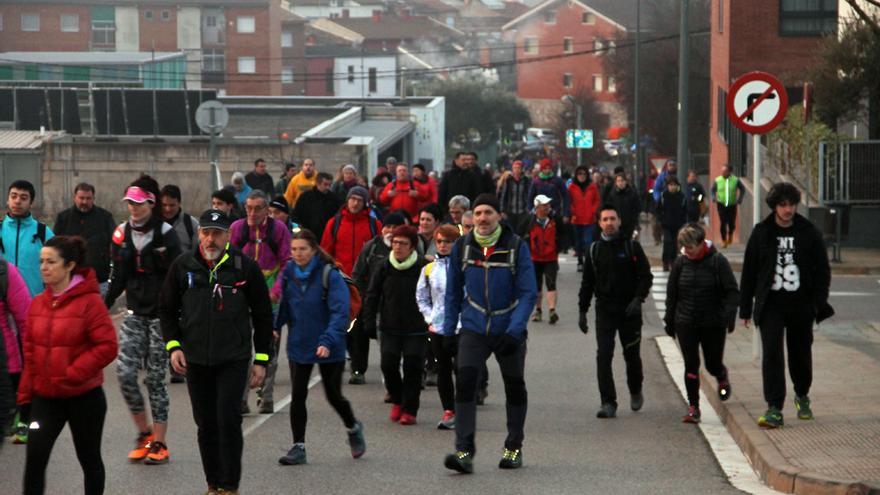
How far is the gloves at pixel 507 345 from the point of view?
1004 cm

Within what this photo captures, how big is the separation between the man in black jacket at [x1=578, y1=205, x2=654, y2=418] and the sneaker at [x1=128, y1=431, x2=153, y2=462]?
3838 mm

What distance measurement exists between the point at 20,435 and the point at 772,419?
5226 mm

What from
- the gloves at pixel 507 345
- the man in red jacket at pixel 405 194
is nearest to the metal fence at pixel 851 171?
the man in red jacket at pixel 405 194

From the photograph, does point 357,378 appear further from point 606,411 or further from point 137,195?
point 137,195

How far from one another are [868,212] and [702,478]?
20.7 m

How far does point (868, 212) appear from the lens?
29.8 m

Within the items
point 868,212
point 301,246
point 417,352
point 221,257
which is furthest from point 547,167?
point 221,257

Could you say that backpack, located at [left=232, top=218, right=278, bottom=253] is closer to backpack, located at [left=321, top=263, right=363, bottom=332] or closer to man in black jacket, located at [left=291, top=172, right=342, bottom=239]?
backpack, located at [left=321, top=263, right=363, bottom=332]

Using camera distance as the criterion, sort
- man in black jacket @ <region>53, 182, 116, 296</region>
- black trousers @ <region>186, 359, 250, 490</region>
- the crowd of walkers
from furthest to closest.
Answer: man in black jacket @ <region>53, 182, 116, 296</region>
black trousers @ <region>186, 359, 250, 490</region>
the crowd of walkers

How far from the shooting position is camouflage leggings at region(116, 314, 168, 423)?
414 inches

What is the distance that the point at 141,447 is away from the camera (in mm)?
10656

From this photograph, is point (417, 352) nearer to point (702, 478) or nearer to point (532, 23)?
point (702, 478)

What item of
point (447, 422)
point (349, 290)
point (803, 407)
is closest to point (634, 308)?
point (803, 407)

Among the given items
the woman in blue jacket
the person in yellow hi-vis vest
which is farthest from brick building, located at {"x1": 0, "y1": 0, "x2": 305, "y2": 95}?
the woman in blue jacket
